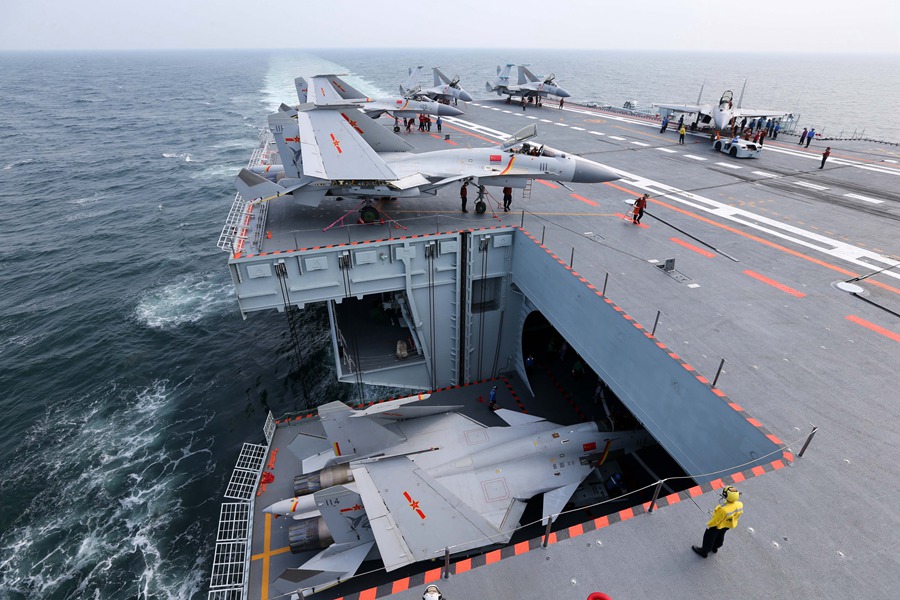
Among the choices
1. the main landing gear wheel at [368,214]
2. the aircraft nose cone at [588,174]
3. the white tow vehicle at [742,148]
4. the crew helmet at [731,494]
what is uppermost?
the aircraft nose cone at [588,174]

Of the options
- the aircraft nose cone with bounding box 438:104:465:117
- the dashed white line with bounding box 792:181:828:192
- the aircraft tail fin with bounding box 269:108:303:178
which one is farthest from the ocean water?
the dashed white line with bounding box 792:181:828:192

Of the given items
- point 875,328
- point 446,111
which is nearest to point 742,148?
point 446,111

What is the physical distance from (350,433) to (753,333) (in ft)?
44.6

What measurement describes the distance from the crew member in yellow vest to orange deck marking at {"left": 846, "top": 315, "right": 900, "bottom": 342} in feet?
35.3

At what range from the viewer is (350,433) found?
1585 centimetres

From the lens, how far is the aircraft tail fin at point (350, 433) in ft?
51.3

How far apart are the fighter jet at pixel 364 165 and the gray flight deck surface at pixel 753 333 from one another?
1854 mm

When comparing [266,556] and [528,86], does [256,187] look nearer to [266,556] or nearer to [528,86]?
[266,556]

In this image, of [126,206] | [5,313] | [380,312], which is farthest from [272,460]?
[126,206]

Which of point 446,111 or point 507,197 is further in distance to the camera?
point 446,111

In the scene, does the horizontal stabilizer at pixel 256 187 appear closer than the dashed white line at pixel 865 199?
Yes

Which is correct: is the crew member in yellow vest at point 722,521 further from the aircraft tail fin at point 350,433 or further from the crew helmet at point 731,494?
the aircraft tail fin at point 350,433

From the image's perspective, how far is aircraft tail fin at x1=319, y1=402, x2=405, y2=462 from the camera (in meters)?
15.6

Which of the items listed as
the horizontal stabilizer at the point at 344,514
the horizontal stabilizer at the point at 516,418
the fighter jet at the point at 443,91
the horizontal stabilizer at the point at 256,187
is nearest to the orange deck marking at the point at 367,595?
the horizontal stabilizer at the point at 344,514
